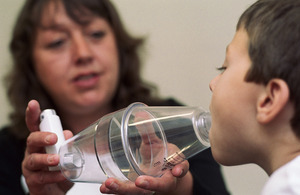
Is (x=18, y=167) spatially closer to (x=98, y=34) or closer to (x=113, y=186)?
(x=98, y=34)

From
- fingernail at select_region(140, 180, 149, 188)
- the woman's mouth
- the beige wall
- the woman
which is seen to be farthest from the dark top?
fingernail at select_region(140, 180, 149, 188)

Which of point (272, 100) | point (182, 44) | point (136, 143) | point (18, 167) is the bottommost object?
point (18, 167)

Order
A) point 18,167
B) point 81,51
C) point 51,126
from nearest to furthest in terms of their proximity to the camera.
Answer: point 51,126 → point 81,51 → point 18,167

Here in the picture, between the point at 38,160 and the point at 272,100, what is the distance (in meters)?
0.45

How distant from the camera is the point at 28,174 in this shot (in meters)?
0.75

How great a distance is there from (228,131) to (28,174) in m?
0.46

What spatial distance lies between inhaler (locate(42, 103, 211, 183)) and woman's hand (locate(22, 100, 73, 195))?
4 cm

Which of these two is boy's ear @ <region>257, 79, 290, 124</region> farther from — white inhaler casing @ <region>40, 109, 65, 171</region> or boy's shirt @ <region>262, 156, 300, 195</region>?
white inhaler casing @ <region>40, 109, 65, 171</region>

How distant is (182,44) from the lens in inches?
54.1

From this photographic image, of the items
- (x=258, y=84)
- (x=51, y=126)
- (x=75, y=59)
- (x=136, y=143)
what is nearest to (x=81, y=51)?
(x=75, y=59)

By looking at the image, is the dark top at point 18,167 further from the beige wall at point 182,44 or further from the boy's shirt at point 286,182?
the boy's shirt at point 286,182

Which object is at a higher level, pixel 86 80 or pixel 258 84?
pixel 258 84

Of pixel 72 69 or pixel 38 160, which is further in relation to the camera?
pixel 72 69

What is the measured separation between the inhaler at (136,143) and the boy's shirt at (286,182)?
0.18 metres
